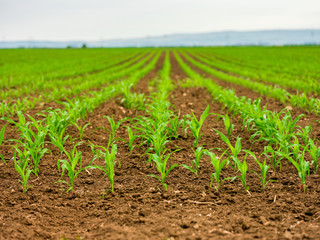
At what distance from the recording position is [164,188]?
9.72ft

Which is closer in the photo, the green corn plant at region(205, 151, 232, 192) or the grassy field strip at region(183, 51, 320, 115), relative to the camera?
the green corn plant at region(205, 151, 232, 192)

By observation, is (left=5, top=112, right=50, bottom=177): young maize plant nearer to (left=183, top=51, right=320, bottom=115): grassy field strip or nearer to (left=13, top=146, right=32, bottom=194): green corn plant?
(left=13, top=146, right=32, bottom=194): green corn plant

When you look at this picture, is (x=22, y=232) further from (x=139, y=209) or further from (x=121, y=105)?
(x=121, y=105)

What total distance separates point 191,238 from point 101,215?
93cm

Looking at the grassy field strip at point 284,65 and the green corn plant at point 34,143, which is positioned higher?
the grassy field strip at point 284,65

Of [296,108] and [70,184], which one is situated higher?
[296,108]

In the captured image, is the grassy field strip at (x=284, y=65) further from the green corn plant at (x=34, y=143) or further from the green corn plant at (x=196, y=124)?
the green corn plant at (x=34, y=143)

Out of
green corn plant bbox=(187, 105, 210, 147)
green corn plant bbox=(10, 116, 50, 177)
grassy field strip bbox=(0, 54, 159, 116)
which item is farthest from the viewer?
grassy field strip bbox=(0, 54, 159, 116)

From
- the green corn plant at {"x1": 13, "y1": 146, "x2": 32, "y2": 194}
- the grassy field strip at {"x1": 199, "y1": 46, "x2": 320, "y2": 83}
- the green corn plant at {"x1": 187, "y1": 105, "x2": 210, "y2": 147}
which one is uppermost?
the grassy field strip at {"x1": 199, "y1": 46, "x2": 320, "y2": 83}

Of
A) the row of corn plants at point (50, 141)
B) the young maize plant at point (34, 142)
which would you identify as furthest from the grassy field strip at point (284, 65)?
the young maize plant at point (34, 142)

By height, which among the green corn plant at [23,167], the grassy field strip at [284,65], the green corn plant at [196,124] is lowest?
the green corn plant at [23,167]

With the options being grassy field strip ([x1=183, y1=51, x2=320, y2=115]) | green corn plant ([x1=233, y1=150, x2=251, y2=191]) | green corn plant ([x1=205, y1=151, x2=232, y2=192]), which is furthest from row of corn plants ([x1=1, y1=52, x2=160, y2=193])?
grassy field strip ([x1=183, y1=51, x2=320, y2=115])

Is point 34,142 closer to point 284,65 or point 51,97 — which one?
point 51,97

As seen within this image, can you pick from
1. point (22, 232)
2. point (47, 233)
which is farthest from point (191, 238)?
point (22, 232)
